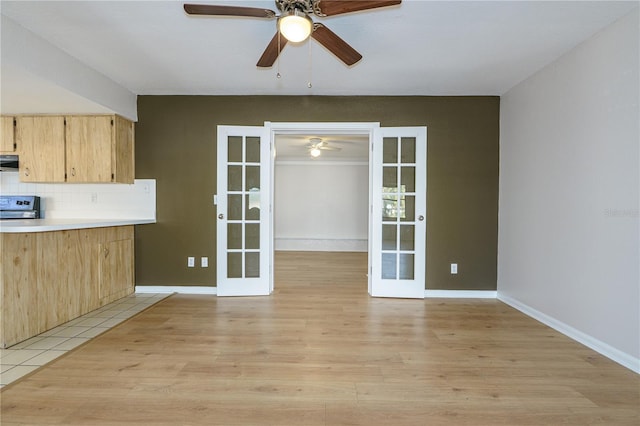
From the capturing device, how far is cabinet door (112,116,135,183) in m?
3.67

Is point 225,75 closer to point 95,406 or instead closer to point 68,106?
point 68,106

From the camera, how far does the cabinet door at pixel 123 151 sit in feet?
12.0

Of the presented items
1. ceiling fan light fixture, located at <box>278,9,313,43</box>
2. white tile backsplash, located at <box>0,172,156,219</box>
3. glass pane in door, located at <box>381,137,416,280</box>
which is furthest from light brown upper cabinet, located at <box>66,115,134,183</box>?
glass pane in door, located at <box>381,137,416,280</box>

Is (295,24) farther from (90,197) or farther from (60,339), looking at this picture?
(90,197)

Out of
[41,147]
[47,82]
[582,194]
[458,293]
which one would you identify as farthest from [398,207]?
[41,147]

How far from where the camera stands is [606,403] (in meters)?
1.84

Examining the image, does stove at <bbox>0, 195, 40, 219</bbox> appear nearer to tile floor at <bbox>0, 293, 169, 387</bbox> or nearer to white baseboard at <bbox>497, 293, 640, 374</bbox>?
tile floor at <bbox>0, 293, 169, 387</bbox>

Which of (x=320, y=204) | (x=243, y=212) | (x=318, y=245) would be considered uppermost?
(x=320, y=204)

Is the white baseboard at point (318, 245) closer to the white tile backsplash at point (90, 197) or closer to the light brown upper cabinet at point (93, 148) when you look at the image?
the white tile backsplash at point (90, 197)

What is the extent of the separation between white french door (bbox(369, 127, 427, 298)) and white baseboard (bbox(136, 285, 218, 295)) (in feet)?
6.58

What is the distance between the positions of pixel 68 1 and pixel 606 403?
4.12 m

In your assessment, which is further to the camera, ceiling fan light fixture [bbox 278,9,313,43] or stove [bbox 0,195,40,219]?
stove [bbox 0,195,40,219]

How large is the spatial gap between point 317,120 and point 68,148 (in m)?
2.84

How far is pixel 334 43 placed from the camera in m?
2.22
